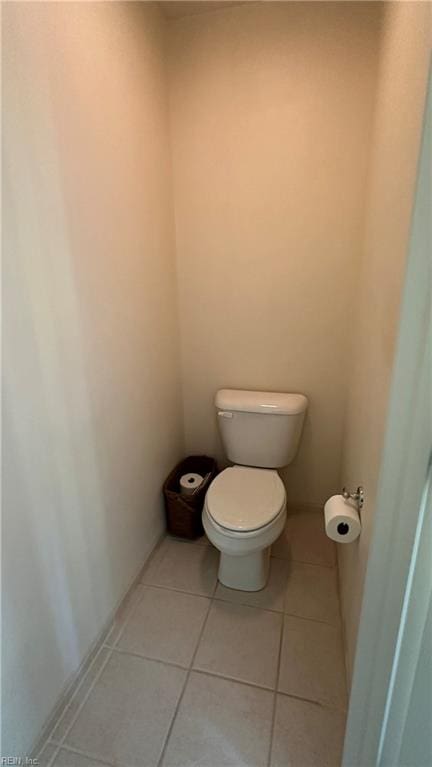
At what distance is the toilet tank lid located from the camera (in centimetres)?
171

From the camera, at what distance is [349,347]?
5.64 feet

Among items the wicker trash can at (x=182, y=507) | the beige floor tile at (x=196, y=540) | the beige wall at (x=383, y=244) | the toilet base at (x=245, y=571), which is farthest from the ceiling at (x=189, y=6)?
the beige floor tile at (x=196, y=540)

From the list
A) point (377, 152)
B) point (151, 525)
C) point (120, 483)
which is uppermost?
point (377, 152)

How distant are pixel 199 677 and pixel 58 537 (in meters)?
0.72

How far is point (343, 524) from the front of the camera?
3.83ft

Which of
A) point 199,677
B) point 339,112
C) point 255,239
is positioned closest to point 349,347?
point 255,239

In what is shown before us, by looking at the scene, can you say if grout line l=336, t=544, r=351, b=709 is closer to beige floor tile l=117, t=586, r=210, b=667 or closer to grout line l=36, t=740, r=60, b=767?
beige floor tile l=117, t=586, r=210, b=667

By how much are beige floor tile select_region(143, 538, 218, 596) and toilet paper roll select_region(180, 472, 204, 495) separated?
29cm

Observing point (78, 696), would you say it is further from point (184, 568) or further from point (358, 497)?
point (358, 497)

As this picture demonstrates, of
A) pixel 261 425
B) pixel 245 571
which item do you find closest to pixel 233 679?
pixel 245 571

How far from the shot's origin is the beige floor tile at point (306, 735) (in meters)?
1.05

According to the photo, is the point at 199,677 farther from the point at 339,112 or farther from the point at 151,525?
the point at 339,112

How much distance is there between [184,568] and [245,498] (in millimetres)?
516

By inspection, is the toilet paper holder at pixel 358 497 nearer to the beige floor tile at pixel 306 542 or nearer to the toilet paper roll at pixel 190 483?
the beige floor tile at pixel 306 542
